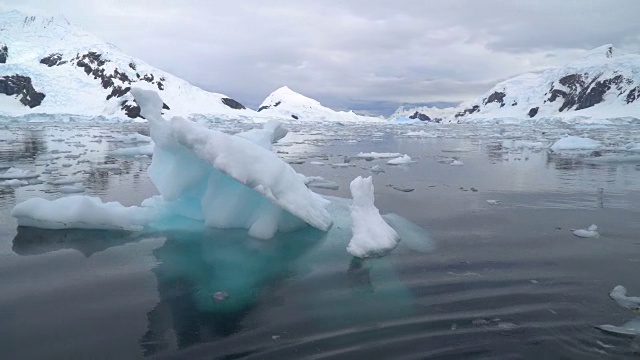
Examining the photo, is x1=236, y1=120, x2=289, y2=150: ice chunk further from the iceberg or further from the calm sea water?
the calm sea water

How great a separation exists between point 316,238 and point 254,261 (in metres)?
1.12

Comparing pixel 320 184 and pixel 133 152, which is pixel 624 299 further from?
pixel 133 152

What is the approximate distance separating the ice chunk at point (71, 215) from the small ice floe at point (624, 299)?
18.4 feet

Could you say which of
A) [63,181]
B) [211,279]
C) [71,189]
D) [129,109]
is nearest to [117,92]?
[129,109]

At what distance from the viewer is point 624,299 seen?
4.17 m

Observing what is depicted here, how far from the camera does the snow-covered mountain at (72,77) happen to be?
78312mm

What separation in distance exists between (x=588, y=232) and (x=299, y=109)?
131240 millimetres

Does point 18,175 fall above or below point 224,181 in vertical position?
below

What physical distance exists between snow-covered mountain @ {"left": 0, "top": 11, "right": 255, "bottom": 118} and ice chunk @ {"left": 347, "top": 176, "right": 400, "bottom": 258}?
70022mm

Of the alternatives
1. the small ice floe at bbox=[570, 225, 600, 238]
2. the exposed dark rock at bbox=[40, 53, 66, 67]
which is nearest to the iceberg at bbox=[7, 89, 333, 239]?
the small ice floe at bbox=[570, 225, 600, 238]

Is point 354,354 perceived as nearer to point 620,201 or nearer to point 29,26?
point 620,201

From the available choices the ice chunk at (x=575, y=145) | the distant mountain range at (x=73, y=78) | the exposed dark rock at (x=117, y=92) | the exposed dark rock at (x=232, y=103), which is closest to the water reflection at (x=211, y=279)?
the ice chunk at (x=575, y=145)

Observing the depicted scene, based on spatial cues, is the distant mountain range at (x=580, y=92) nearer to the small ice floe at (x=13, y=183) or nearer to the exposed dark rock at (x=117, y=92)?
the exposed dark rock at (x=117, y=92)

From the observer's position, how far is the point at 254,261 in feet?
17.7
